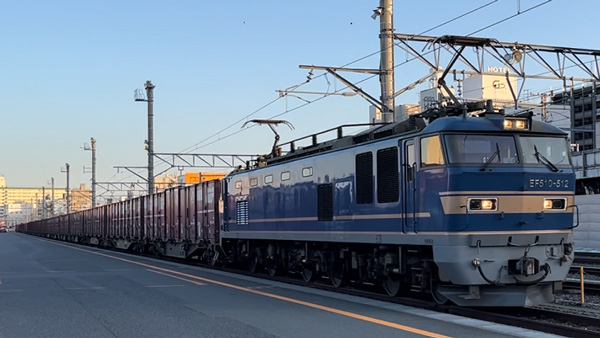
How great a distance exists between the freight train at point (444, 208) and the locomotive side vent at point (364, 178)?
22mm

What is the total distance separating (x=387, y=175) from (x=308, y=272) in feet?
16.7

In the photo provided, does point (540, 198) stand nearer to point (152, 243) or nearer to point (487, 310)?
point (487, 310)

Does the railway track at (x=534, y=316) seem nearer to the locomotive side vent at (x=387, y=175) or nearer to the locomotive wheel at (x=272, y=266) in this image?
the locomotive side vent at (x=387, y=175)

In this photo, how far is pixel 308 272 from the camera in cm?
1691

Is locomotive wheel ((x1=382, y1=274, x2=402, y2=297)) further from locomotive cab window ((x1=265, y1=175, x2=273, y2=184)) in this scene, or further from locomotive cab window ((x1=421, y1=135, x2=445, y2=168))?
locomotive cab window ((x1=265, y1=175, x2=273, y2=184))

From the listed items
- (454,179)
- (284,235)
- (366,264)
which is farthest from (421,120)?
(284,235)

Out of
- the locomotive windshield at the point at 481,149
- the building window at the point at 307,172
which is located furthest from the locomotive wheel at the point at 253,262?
the locomotive windshield at the point at 481,149

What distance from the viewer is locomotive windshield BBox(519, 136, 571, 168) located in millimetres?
11516

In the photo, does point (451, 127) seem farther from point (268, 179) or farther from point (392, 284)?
point (268, 179)

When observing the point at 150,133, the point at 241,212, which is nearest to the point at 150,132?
the point at 150,133

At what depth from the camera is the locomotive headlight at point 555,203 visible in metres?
11.4

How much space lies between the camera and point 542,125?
11.9 m

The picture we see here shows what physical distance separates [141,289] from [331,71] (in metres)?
9.13

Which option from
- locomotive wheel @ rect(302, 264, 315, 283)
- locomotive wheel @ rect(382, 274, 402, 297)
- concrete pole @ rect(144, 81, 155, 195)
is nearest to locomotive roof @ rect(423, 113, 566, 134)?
locomotive wheel @ rect(382, 274, 402, 297)
